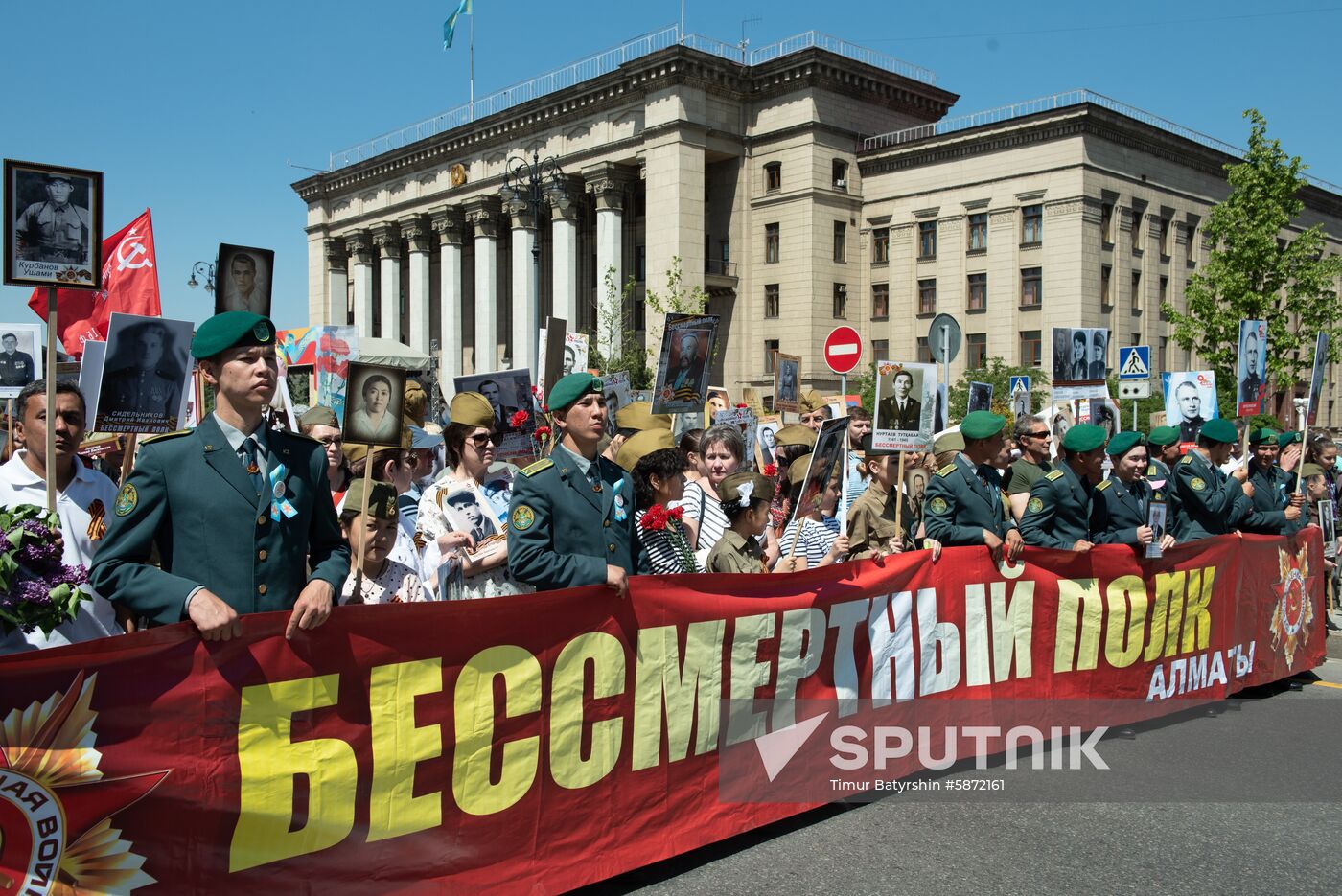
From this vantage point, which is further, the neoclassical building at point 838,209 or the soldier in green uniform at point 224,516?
the neoclassical building at point 838,209

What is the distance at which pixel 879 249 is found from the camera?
5419 centimetres

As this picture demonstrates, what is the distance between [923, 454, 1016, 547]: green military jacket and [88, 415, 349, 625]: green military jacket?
398cm

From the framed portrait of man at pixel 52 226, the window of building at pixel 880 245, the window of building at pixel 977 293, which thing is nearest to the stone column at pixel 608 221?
the window of building at pixel 880 245

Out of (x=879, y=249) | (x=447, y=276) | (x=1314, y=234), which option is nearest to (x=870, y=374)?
(x=879, y=249)

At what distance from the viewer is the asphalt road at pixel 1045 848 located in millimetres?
4613

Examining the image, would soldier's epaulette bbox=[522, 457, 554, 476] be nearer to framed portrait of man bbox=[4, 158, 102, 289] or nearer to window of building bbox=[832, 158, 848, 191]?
framed portrait of man bbox=[4, 158, 102, 289]

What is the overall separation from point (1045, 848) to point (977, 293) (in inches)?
1884

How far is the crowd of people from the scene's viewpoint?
359 centimetres

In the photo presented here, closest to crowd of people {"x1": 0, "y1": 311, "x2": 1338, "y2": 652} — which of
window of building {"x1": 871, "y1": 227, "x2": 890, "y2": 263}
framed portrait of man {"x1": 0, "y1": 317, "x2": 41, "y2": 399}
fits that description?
framed portrait of man {"x1": 0, "y1": 317, "x2": 41, "y2": 399}

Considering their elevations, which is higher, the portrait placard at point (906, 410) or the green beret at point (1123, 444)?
the portrait placard at point (906, 410)

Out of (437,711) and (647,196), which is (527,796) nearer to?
(437,711)

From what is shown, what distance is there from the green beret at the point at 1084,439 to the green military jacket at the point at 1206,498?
1.56 metres

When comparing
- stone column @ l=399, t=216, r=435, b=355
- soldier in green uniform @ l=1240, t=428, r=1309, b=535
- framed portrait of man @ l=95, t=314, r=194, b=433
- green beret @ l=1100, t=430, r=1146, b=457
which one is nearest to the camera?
framed portrait of man @ l=95, t=314, r=194, b=433

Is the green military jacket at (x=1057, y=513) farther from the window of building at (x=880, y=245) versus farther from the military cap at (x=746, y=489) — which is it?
the window of building at (x=880, y=245)
